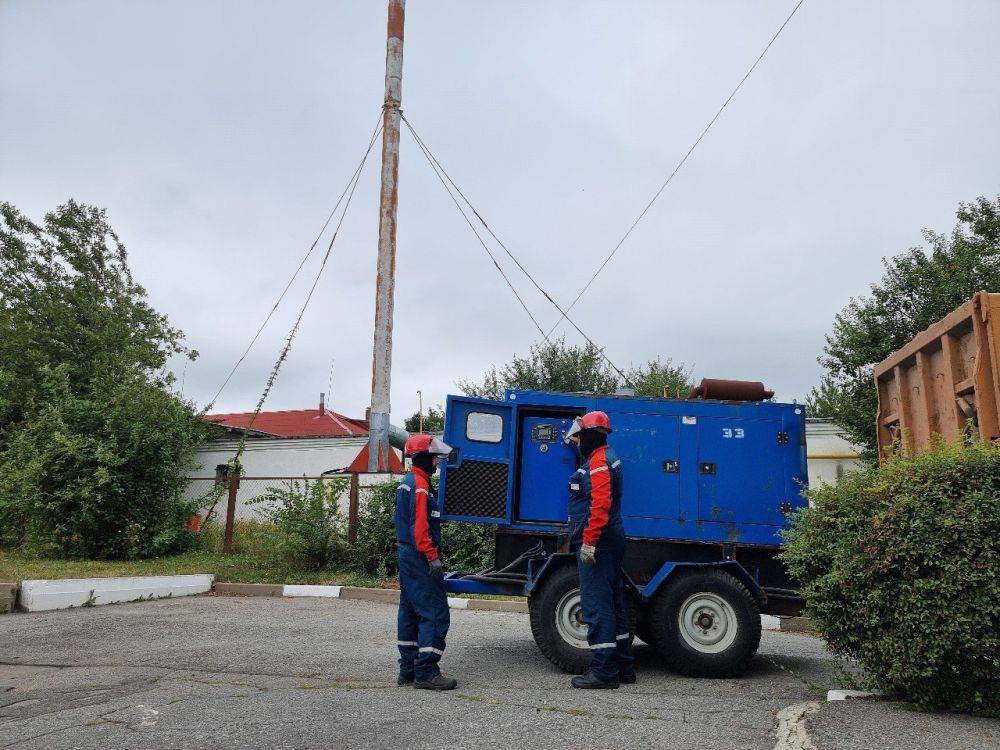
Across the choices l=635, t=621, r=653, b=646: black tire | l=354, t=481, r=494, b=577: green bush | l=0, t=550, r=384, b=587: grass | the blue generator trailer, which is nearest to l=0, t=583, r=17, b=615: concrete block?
l=0, t=550, r=384, b=587: grass

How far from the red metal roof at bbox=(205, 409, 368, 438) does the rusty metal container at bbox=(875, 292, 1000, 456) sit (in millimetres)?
28327

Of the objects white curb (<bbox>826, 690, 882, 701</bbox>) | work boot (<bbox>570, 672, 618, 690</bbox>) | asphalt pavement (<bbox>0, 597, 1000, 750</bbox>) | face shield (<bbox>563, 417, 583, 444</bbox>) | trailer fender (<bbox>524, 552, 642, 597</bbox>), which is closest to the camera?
asphalt pavement (<bbox>0, 597, 1000, 750</bbox>)

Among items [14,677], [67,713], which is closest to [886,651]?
[67,713]

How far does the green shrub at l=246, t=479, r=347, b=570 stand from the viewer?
43.3ft

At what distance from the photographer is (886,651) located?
15.4ft

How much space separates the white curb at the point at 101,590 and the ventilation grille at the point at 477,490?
574cm

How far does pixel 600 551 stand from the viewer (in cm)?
607

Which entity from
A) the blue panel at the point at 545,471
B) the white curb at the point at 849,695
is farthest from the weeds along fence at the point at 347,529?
the white curb at the point at 849,695

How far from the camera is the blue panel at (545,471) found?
7.21 m

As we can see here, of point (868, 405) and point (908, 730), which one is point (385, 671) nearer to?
point (908, 730)

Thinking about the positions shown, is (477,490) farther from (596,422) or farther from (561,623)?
(596,422)

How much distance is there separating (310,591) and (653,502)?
6.67m

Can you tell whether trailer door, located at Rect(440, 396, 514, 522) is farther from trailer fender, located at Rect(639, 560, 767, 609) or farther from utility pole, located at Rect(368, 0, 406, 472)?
utility pole, located at Rect(368, 0, 406, 472)

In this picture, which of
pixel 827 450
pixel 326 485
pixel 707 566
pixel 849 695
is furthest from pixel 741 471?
pixel 827 450
